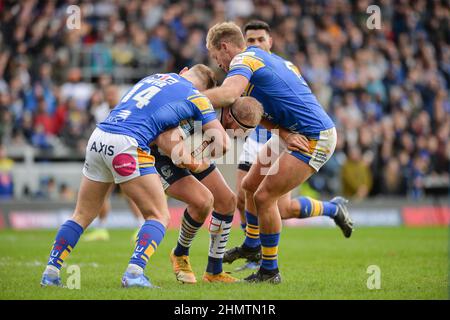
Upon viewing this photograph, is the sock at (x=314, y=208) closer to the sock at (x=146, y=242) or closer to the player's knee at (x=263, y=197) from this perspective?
the player's knee at (x=263, y=197)

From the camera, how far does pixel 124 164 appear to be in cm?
740

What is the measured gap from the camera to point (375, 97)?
23.1 meters

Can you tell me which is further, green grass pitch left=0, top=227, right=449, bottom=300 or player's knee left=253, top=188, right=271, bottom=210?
player's knee left=253, top=188, right=271, bottom=210

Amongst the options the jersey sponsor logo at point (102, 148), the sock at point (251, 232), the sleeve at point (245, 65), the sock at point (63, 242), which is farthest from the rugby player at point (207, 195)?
the sock at point (63, 242)

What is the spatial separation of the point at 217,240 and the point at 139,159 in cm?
163

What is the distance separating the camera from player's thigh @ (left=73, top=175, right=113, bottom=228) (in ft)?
25.3

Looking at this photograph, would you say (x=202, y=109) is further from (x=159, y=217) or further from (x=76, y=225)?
(x=76, y=225)

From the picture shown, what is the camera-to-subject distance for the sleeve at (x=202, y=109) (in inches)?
301

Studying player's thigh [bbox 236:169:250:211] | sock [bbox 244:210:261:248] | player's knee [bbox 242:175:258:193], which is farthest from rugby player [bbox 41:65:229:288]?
player's thigh [bbox 236:169:250:211]

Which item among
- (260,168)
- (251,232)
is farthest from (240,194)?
(260,168)

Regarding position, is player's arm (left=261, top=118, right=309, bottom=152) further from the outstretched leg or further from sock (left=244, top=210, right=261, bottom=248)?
the outstretched leg

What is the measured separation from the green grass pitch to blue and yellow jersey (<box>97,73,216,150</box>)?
149 cm
